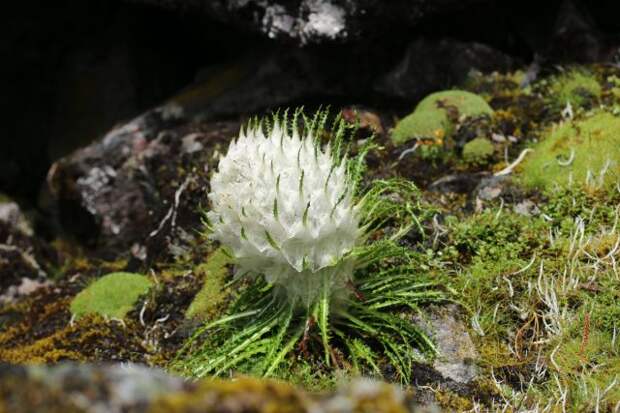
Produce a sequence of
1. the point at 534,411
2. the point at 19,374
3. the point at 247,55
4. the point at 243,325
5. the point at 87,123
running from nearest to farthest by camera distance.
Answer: the point at 19,374
the point at 534,411
the point at 243,325
the point at 247,55
the point at 87,123

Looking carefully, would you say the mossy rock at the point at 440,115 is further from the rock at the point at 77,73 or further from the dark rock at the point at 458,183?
the rock at the point at 77,73

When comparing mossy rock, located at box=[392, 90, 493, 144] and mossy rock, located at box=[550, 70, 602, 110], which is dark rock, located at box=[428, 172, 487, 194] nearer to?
mossy rock, located at box=[392, 90, 493, 144]

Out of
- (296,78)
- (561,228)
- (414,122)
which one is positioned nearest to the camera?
(561,228)

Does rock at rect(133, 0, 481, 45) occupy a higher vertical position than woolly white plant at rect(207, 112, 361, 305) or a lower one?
higher

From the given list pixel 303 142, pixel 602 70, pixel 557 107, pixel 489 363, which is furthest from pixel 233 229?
pixel 602 70

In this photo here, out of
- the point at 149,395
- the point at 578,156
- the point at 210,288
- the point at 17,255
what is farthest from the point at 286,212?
the point at 17,255

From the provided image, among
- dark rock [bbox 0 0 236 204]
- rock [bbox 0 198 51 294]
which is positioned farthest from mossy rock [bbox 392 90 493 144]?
rock [bbox 0 198 51 294]

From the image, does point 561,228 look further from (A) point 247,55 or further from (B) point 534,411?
(A) point 247,55
